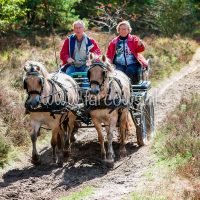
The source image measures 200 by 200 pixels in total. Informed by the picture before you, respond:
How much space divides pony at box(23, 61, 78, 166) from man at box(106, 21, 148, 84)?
164 centimetres

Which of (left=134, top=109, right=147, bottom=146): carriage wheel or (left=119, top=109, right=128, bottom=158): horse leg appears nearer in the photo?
(left=119, top=109, right=128, bottom=158): horse leg

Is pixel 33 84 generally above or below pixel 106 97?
above

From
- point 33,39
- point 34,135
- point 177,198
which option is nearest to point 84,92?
point 34,135

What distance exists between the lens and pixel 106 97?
Answer: 28.6 ft

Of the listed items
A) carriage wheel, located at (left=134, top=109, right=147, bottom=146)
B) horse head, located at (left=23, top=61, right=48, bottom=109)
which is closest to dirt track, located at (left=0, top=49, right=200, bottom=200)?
carriage wheel, located at (left=134, top=109, right=147, bottom=146)

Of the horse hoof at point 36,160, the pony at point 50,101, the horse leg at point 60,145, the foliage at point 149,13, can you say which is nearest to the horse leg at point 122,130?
the pony at point 50,101

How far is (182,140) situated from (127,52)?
10.00 feet

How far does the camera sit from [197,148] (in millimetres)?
7953

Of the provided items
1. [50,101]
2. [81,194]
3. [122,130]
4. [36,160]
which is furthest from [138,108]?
[81,194]

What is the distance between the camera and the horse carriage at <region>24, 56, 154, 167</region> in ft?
27.1

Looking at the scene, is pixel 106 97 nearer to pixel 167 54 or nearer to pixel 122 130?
pixel 122 130

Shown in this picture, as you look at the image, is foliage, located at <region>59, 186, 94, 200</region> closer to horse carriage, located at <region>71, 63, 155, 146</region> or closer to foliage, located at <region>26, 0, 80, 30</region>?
horse carriage, located at <region>71, 63, 155, 146</region>

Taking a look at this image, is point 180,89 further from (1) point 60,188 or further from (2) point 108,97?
(1) point 60,188

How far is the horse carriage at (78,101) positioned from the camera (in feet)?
27.1
